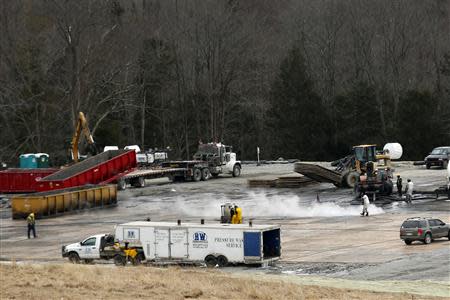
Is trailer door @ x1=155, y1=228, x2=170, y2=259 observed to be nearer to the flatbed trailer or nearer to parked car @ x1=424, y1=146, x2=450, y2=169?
the flatbed trailer

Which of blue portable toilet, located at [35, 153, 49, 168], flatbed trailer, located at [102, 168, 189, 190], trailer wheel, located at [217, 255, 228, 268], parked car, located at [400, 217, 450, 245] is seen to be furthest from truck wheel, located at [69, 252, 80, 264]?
blue portable toilet, located at [35, 153, 49, 168]

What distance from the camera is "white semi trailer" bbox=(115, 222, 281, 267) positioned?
3256 cm

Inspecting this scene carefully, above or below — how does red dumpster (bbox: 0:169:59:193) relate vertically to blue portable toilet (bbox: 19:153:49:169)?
below

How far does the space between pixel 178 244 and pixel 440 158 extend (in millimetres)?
41798

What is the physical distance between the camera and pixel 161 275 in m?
26.7

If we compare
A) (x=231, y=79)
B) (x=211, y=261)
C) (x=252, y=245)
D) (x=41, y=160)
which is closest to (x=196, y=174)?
(x=41, y=160)

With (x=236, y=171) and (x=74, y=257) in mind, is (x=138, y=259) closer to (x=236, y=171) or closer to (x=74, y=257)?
(x=74, y=257)

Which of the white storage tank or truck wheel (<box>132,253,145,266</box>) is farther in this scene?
the white storage tank

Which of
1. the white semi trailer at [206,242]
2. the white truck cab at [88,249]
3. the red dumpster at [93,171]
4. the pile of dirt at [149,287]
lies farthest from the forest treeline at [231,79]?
the pile of dirt at [149,287]

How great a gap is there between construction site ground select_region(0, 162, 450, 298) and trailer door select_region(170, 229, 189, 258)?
85.6 inches

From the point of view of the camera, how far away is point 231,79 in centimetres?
9875

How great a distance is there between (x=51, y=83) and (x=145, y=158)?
18.9 metres

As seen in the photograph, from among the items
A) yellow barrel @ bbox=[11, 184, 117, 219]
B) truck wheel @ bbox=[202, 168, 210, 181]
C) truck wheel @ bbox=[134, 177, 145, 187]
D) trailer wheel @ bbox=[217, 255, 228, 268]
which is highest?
truck wheel @ bbox=[202, 168, 210, 181]

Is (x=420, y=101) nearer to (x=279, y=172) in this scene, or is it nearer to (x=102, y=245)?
(x=279, y=172)
